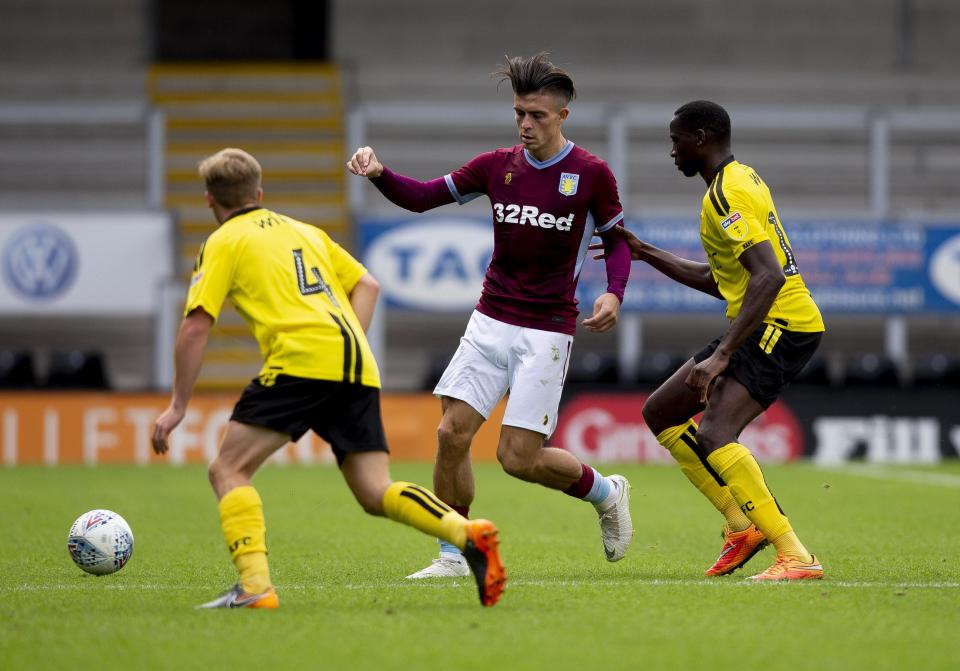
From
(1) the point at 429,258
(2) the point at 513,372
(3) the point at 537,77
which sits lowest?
(1) the point at 429,258

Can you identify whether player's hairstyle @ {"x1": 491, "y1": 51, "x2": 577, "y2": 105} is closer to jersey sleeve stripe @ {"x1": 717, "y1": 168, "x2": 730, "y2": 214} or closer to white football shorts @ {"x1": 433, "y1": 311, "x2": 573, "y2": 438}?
jersey sleeve stripe @ {"x1": 717, "y1": 168, "x2": 730, "y2": 214}

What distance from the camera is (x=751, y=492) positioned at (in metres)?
6.86

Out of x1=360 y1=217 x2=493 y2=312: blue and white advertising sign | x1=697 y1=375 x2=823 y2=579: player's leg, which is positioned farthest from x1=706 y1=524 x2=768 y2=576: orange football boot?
x1=360 y1=217 x2=493 y2=312: blue and white advertising sign

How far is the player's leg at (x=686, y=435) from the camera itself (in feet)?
23.5

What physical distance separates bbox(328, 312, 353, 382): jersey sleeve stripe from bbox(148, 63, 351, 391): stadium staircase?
1306 cm

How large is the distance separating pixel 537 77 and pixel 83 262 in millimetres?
11107

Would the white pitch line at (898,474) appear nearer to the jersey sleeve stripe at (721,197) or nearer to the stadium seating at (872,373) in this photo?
the stadium seating at (872,373)

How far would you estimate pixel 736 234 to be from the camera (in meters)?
6.75

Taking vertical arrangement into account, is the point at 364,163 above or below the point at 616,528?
above

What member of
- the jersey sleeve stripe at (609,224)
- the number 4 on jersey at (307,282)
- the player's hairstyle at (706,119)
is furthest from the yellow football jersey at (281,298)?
the player's hairstyle at (706,119)

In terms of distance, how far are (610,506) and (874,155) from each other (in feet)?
37.2

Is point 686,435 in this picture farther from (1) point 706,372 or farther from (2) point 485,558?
(2) point 485,558

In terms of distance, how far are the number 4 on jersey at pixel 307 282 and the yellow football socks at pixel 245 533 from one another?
A: 2.59 ft

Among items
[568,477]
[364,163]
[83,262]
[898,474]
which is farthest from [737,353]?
[83,262]
